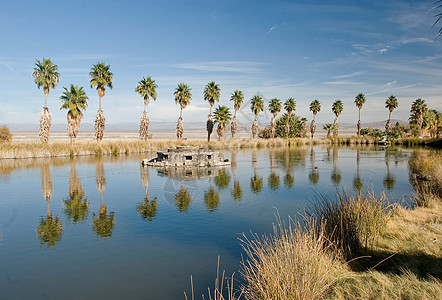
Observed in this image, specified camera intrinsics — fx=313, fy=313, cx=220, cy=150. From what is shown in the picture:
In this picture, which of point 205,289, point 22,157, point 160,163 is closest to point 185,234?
point 205,289

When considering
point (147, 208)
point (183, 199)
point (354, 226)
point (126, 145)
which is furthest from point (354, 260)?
point (126, 145)

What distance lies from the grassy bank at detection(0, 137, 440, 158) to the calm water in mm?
15598

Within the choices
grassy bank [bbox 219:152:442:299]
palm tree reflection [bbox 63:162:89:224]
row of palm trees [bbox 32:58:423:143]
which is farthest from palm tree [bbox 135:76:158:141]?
grassy bank [bbox 219:152:442:299]

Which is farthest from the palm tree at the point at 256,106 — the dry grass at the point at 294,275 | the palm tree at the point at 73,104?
the dry grass at the point at 294,275

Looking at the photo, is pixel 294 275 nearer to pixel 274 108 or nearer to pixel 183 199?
pixel 183 199

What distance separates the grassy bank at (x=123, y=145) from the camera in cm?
4153

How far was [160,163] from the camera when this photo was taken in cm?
3369

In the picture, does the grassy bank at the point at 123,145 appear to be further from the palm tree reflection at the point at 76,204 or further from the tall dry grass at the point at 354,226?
the tall dry grass at the point at 354,226

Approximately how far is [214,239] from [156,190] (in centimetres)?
1026

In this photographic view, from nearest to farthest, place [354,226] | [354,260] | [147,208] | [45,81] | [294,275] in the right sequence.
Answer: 1. [294,275]
2. [354,260]
3. [354,226]
4. [147,208]
5. [45,81]

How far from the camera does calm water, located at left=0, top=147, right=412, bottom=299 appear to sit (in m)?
8.66

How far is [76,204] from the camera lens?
57.6 ft

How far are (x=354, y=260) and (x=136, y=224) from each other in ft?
29.9

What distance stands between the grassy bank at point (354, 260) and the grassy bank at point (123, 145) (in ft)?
132
